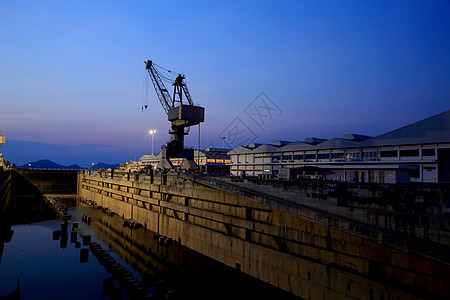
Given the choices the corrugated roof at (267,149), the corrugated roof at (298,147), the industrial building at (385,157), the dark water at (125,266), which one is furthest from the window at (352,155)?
the dark water at (125,266)

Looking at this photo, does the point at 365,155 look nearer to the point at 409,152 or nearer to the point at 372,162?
the point at 372,162

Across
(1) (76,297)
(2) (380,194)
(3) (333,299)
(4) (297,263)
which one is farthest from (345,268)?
(1) (76,297)

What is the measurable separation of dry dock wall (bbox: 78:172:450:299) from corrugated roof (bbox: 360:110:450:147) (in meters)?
35.4

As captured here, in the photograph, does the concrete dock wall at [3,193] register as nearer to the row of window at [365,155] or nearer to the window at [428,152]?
the row of window at [365,155]

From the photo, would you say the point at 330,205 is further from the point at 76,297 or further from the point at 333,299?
the point at 76,297

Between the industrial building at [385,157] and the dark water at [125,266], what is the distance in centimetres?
1381

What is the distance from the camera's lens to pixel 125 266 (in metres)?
34.0

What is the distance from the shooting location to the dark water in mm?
26844

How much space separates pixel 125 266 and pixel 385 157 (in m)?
48.2

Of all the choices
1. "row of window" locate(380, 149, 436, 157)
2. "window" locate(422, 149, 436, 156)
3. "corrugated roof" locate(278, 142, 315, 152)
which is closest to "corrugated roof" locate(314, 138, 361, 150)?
"corrugated roof" locate(278, 142, 315, 152)

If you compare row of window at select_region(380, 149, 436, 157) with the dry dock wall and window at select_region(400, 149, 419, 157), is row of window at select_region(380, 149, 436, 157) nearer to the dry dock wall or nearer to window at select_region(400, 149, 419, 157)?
window at select_region(400, 149, 419, 157)

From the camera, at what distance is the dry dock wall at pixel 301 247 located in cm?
1556

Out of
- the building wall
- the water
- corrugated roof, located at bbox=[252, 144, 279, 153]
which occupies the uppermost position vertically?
corrugated roof, located at bbox=[252, 144, 279, 153]

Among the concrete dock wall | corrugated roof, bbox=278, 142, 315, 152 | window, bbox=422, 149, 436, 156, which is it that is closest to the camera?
window, bbox=422, 149, 436, 156
